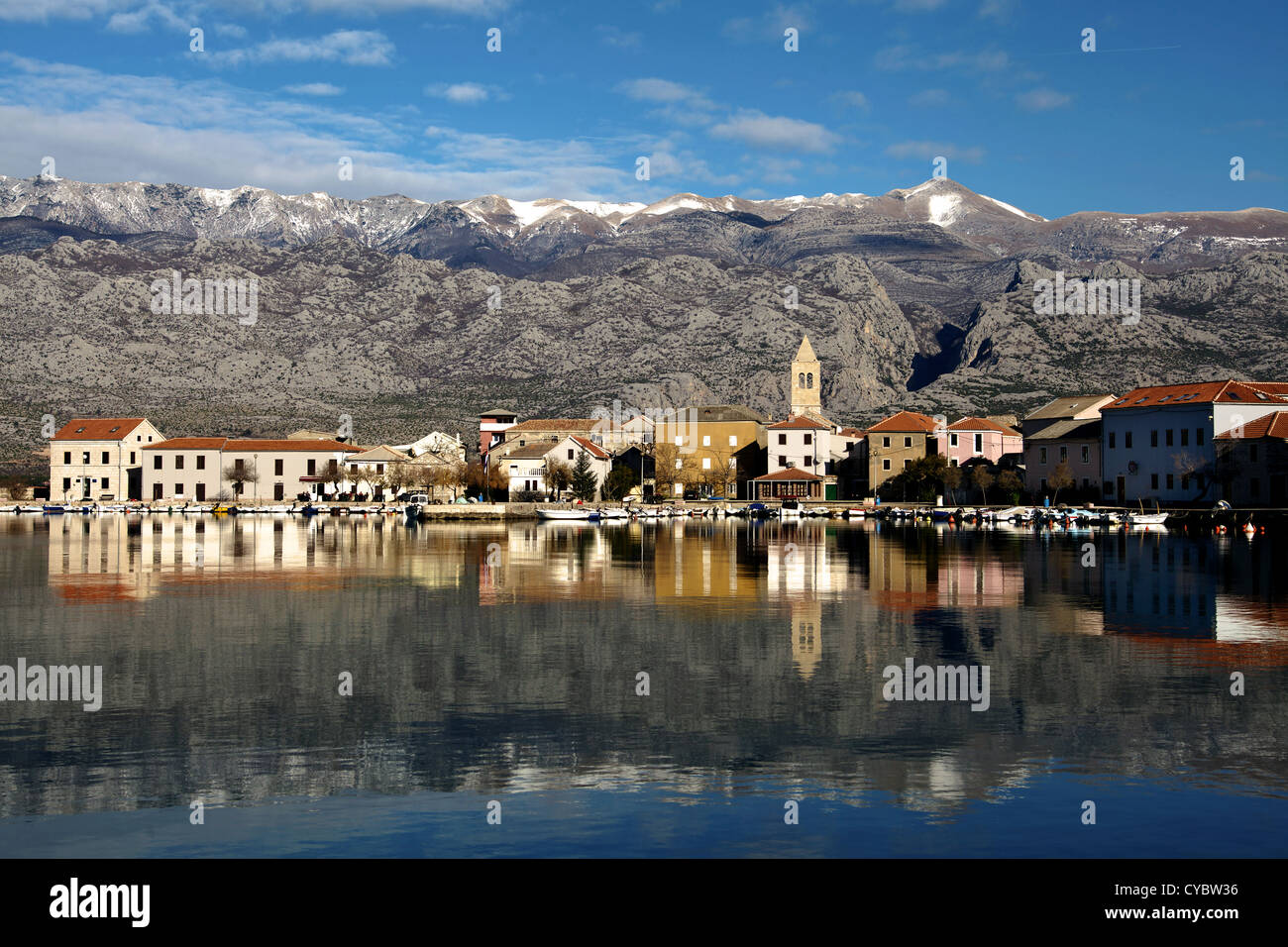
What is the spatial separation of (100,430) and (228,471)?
12.5m

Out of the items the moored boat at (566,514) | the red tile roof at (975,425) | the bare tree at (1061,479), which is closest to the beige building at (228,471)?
the moored boat at (566,514)

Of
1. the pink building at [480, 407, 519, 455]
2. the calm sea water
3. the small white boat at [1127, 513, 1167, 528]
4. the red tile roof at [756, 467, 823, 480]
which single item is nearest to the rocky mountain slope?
the pink building at [480, 407, 519, 455]

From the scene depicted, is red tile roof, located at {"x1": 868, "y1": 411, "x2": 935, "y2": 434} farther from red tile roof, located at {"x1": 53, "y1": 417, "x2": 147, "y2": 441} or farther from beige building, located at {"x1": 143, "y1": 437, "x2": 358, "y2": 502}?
red tile roof, located at {"x1": 53, "y1": 417, "x2": 147, "y2": 441}

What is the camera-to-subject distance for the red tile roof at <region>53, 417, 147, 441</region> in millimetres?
104938

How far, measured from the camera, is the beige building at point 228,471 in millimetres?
105938

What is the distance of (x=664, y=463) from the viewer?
108 meters

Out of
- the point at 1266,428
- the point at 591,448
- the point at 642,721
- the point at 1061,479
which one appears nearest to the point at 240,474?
the point at 591,448

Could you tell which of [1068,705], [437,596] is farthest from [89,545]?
[1068,705]

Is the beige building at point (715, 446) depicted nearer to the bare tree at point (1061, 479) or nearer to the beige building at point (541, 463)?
the beige building at point (541, 463)

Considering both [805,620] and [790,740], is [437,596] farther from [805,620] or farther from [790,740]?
[790,740]

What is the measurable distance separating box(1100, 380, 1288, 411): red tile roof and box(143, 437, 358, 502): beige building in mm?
68914

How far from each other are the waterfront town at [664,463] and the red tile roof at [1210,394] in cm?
68

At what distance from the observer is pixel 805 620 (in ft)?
89.7

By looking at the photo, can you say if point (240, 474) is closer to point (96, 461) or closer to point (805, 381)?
point (96, 461)
